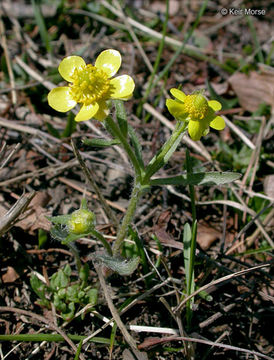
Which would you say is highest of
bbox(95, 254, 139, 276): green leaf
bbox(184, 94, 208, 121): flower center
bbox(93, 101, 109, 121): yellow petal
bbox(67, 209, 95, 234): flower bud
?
bbox(93, 101, 109, 121): yellow petal

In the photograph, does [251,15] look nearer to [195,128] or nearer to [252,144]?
[252,144]

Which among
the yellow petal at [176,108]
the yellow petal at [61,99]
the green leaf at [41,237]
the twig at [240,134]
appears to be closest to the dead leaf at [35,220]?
the green leaf at [41,237]

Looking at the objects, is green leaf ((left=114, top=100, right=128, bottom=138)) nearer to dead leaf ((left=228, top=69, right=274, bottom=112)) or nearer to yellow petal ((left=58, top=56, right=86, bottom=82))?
yellow petal ((left=58, top=56, right=86, bottom=82))

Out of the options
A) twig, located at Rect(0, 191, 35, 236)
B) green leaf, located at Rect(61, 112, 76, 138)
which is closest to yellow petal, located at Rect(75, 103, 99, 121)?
twig, located at Rect(0, 191, 35, 236)

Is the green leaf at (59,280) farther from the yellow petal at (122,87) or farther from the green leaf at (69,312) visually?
the yellow petal at (122,87)

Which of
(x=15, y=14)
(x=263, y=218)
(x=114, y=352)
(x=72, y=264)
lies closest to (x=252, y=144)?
(x=263, y=218)

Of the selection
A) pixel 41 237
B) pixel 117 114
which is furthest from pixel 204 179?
pixel 41 237
